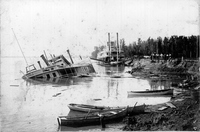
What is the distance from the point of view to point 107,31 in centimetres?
790

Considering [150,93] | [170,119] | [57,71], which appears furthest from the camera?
[57,71]

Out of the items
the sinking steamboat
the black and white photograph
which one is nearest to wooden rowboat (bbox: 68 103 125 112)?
the black and white photograph

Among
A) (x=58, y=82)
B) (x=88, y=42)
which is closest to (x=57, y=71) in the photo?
(x=58, y=82)

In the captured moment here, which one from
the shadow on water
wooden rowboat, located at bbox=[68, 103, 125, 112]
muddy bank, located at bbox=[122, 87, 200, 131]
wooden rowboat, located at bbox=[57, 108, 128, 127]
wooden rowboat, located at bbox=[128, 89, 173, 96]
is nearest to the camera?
muddy bank, located at bbox=[122, 87, 200, 131]

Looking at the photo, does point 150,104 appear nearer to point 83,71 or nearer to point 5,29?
point 5,29

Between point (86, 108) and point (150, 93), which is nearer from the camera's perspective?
point (86, 108)

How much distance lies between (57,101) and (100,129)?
2.68 meters

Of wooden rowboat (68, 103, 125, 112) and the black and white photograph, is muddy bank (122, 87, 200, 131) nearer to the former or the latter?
the black and white photograph

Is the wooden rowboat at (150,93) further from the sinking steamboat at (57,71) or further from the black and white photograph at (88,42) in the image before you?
the sinking steamboat at (57,71)

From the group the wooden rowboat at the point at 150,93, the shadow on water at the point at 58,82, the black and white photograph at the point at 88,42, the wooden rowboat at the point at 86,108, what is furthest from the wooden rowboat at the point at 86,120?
the shadow on water at the point at 58,82

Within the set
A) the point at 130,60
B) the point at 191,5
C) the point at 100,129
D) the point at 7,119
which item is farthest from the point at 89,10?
the point at 130,60

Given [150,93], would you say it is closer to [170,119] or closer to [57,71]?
[170,119]

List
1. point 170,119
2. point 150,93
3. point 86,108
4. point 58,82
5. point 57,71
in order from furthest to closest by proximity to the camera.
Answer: point 57,71
point 58,82
point 150,93
point 86,108
point 170,119

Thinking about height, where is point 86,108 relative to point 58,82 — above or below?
below
